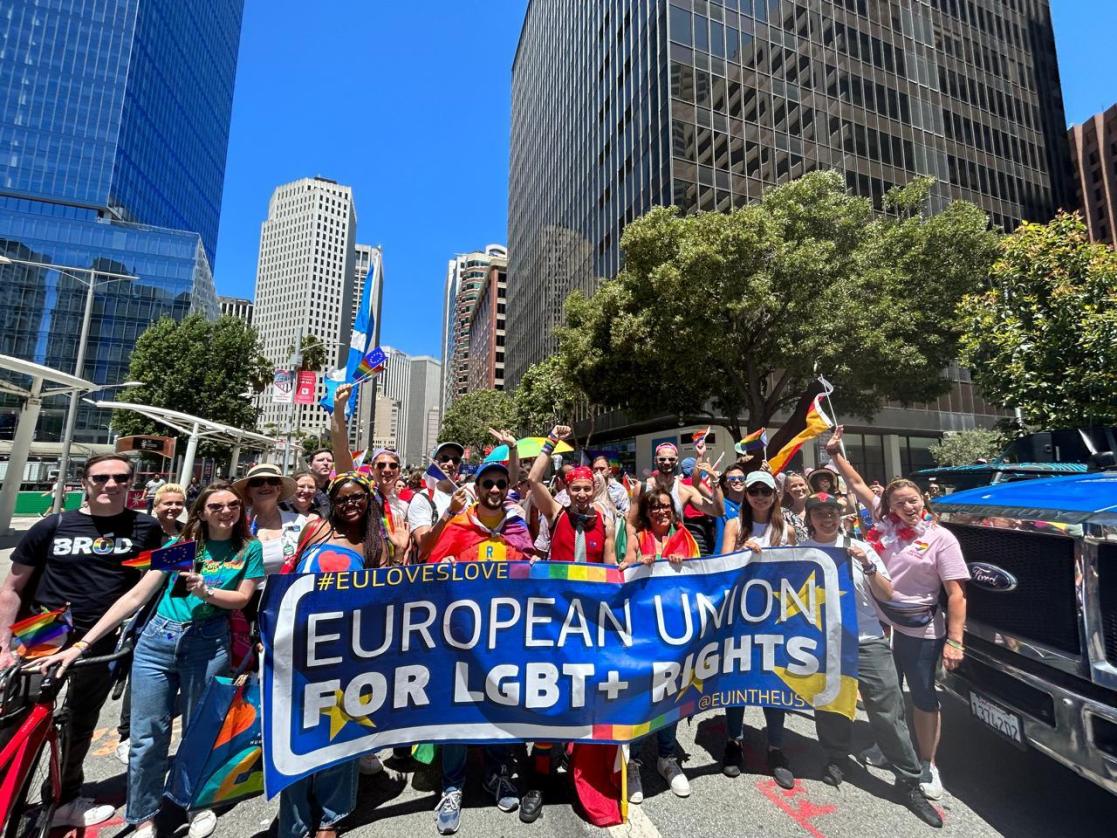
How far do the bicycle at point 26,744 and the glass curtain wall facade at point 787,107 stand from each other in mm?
A: 29662

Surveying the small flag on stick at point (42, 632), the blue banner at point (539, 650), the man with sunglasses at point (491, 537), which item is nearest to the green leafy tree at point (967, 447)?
the blue banner at point (539, 650)

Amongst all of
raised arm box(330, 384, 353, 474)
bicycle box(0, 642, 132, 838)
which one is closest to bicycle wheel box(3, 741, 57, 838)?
bicycle box(0, 642, 132, 838)

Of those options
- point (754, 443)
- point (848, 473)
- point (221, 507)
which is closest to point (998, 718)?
point (848, 473)

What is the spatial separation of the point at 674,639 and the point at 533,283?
5567cm

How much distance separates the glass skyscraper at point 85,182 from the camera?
74.3 m

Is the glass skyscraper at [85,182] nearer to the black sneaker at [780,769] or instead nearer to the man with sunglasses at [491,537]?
the man with sunglasses at [491,537]

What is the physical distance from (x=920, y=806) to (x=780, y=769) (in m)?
0.78

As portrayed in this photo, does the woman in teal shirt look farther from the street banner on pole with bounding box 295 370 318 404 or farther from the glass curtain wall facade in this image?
the glass curtain wall facade

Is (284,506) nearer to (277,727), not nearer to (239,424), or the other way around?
(277,727)

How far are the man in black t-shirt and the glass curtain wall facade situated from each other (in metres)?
28.9

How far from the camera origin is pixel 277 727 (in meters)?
2.90

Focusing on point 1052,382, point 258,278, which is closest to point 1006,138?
point 1052,382

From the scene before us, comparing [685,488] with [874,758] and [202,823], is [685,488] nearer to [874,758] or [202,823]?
[874,758]

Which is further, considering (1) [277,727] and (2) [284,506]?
(2) [284,506]
